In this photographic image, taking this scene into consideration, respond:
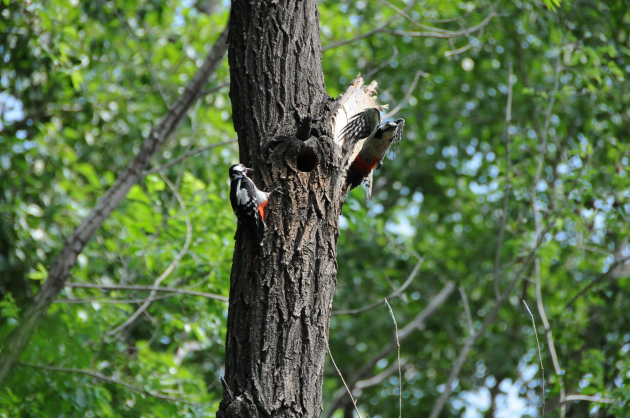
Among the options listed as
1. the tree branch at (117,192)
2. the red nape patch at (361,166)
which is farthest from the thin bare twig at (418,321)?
the tree branch at (117,192)

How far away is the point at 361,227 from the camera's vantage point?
553 cm

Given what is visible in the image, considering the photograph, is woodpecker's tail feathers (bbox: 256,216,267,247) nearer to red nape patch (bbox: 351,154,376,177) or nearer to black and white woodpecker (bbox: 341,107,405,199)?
black and white woodpecker (bbox: 341,107,405,199)

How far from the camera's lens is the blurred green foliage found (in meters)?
4.67

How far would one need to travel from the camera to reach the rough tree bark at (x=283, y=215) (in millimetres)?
2217

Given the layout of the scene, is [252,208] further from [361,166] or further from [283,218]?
[361,166]

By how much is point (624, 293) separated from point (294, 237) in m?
5.33

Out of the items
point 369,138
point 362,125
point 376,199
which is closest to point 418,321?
point 376,199

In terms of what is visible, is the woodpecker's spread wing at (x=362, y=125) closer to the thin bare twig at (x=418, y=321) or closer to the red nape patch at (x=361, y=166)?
the red nape patch at (x=361, y=166)

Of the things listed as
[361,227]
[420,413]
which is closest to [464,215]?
[420,413]

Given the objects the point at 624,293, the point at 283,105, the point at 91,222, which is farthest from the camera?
the point at 624,293

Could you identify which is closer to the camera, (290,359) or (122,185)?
(290,359)

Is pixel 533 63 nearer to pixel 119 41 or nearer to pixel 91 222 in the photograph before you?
pixel 119 41

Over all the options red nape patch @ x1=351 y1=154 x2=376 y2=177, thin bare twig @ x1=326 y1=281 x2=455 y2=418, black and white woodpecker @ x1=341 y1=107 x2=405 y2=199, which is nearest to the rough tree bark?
black and white woodpecker @ x1=341 y1=107 x2=405 y2=199

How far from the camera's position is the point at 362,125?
3.16m
